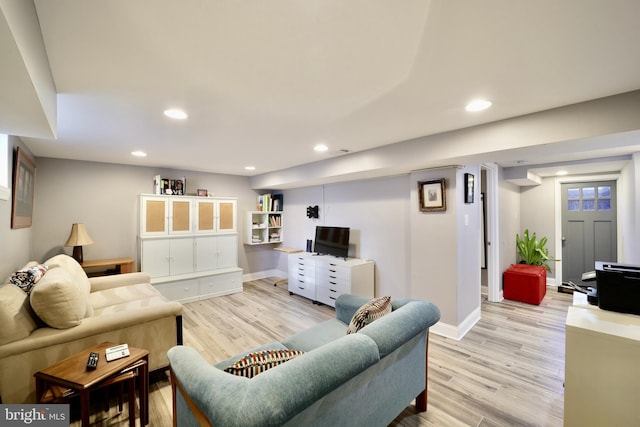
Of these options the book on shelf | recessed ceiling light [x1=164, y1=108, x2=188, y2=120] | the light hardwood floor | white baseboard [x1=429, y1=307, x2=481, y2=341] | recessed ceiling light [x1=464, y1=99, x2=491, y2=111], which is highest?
recessed ceiling light [x1=164, y1=108, x2=188, y2=120]

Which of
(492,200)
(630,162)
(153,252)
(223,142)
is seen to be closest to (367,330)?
(223,142)

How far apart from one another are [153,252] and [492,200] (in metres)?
5.31

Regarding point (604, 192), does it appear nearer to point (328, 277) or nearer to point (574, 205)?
point (574, 205)

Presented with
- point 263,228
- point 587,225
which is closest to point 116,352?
point 263,228

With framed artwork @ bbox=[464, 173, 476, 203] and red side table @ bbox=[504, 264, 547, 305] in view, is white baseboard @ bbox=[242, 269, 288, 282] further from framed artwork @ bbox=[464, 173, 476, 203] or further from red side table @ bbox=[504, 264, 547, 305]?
red side table @ bbox=[504, 264, 547, 305]

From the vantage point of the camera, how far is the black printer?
5.37 ft

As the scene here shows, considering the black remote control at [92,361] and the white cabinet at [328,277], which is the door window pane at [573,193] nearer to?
the white cabinet at [328,277]

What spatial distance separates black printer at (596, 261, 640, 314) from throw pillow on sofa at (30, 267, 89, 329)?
357cm

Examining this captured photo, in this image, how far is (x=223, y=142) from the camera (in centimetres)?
301

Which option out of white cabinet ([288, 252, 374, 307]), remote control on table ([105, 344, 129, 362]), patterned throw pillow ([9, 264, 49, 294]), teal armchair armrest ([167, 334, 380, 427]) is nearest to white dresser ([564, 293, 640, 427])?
teal armchair armrest ([167, 334, 380, 427])

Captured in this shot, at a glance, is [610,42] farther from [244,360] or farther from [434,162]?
[244,360]

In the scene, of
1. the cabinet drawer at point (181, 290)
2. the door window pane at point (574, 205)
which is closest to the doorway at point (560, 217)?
the door window pane at point (574, 205)

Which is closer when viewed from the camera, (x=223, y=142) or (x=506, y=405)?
(x=506, y=405)

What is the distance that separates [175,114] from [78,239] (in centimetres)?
279
